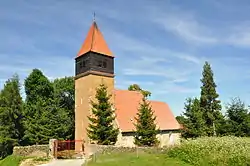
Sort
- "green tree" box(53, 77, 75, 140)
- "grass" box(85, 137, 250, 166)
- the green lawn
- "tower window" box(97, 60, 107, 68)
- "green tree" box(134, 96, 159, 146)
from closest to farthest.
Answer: "grass" box(85, 137, 250, 166) → the green lawn → "green tree" box(134, 96, 159, 146) → "tower window" box(97, 60, 107, 68) → "green tree" box(53, 77, 75, 140)

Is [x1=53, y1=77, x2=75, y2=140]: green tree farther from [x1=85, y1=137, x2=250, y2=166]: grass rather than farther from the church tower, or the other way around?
[x1=85, y1=137, x2=250, y2=166]: grass

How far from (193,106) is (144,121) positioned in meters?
5.98

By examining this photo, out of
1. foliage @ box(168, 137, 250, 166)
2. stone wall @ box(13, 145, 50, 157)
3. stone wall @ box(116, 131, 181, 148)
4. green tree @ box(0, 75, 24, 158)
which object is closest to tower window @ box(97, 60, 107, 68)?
stone wall @ box(116, 131, 181, 148)

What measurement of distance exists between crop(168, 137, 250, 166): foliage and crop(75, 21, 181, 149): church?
11.6 meters

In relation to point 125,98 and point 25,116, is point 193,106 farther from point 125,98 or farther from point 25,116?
point 25,116

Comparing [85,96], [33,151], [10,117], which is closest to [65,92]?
[10,117]

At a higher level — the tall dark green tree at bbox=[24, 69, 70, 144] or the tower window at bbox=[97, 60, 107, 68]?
the tower window at bbox=[97, 60, 107, 68]

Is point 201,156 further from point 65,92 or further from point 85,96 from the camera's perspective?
point 65,92

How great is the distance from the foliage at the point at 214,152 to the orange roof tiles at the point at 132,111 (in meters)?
11.7

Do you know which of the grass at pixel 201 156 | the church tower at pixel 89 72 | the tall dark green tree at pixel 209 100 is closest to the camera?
the grass at pixel 201 156

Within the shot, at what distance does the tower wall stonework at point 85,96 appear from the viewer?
3384cm

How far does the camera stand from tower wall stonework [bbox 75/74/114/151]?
1332 inches

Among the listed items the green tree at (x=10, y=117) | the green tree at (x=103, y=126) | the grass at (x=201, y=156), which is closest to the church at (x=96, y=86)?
the green tree at (x=103, y=126)

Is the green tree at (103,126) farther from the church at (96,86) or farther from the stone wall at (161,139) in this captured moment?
the church at (96,86)
